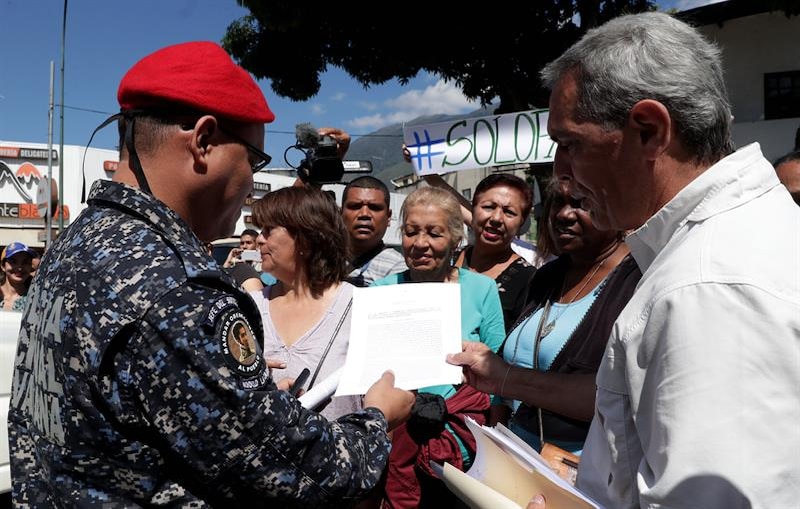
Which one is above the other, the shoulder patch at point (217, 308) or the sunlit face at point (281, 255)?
the sunlit face at point (281, 255)

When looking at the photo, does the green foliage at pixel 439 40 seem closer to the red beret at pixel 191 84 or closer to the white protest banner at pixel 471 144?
the white protest banner at pixel 471 144

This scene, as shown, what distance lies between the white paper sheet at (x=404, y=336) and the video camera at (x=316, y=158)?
242 centimetres

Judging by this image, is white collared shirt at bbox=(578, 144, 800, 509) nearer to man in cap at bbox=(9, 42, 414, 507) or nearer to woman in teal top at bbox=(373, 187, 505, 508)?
man in cap at bbox=(9, 42, 414, 507)

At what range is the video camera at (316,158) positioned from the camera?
459 cm

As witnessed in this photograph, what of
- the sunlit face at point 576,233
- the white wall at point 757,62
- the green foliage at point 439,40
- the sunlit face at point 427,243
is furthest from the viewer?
the white wall at point 757,62

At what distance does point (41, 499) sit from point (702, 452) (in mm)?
1240

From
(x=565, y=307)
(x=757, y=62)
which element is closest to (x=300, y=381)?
(x=565, y=307)

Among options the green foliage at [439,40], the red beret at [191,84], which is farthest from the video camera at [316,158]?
the green foliage at [439,40]

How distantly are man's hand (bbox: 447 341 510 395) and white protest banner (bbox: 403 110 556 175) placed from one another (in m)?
3.16

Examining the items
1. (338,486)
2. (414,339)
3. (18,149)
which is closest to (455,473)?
(338,486)

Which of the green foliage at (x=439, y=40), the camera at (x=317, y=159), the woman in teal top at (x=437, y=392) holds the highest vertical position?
the green foliage at (x=439, y=40)

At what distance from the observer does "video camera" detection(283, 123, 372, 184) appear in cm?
459

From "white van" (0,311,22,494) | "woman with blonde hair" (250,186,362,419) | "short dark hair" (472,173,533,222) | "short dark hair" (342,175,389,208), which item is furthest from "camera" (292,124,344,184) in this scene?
"white van" (0,311,22,494)

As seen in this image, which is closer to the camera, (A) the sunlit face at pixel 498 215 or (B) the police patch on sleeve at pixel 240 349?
(B) the police patch on sleeve at pixel 240 349
